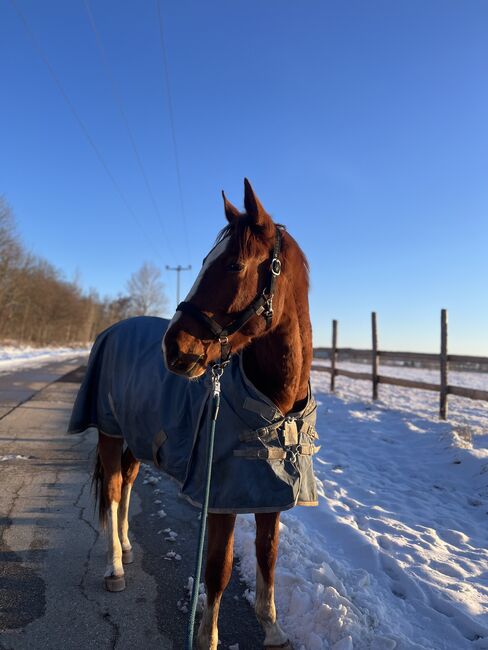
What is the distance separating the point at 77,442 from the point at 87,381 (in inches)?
130

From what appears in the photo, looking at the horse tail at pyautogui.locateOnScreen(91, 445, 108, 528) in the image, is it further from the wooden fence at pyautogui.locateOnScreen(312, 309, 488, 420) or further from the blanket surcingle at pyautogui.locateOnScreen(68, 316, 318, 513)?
the wooden fence at pyautogui.locateOnScreen(312, 309, 488, 420)

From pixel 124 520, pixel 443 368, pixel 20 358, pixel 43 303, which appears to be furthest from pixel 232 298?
pixel 43 303

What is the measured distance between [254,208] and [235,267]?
0.31 metres

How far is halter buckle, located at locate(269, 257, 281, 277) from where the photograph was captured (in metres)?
1.98

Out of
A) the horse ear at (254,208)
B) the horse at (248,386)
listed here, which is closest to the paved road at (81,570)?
the horse at (248,386)

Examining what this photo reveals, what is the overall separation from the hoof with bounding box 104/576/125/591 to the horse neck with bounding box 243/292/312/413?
1.66 meters

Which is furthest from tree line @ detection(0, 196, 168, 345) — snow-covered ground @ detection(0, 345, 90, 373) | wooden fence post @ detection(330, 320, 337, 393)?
wooden fence post @ detection(330, 320, 337, 393)

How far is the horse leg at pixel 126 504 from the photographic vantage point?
309cm

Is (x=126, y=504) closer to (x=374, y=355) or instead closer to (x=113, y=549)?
(x=113, y=549)

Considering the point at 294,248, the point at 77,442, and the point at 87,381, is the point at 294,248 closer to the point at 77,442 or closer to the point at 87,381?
the point at 87,381

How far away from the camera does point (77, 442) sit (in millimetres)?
6207

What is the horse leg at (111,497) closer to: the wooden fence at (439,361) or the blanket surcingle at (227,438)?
the blanket surcingle at (227,438)

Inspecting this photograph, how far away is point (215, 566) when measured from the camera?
2061mm

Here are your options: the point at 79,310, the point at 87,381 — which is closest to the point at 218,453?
the point at 87,381
